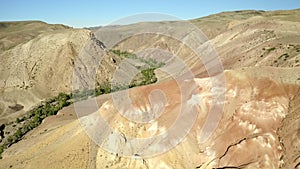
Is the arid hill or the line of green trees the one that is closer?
the arid hill

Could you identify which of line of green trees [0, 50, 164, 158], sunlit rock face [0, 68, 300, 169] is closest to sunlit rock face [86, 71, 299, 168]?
sunlit rock face [0, 68, 300, 169]

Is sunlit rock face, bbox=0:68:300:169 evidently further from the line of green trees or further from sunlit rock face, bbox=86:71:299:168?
the line of green trees

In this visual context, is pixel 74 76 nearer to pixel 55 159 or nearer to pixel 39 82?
pixel 39 82

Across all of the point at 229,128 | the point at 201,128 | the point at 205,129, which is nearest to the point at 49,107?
the point at 201,128

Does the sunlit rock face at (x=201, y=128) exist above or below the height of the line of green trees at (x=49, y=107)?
above

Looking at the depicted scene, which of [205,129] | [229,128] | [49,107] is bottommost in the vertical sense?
[49,107]

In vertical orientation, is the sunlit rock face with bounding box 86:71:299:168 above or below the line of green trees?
above

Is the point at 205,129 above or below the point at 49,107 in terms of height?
above

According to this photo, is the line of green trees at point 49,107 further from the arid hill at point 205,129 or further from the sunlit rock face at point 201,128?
the sunlit rock face at point 201,128

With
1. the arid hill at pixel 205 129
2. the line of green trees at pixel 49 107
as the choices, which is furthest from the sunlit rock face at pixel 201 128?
the line of green trees at pixel 49 107

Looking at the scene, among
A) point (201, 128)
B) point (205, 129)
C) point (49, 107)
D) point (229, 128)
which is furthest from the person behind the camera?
point (49, 107)

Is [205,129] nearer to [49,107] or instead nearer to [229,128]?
[229,128]
